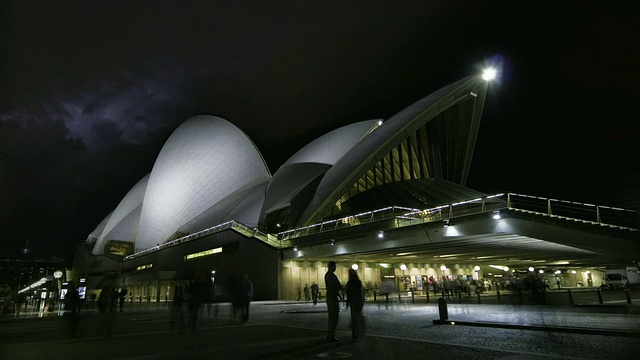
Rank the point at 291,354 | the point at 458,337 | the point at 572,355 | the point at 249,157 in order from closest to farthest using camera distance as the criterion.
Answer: the point at 572,355 < the point at 291,354 < the point at 458,337 < the point at 249,157

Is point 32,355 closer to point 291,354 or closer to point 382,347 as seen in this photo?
point 291,354

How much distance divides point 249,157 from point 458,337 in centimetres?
3530

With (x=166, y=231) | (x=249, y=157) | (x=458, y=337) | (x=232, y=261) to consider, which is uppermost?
(x=249, y=157)

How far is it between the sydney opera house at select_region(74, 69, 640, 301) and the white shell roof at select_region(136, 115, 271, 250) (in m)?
0.11

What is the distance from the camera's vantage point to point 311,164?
34438 millimetres

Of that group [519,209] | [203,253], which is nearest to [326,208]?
[203,253]

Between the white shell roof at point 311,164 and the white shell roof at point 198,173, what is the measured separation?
19.2 feet

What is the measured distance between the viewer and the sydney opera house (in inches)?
787

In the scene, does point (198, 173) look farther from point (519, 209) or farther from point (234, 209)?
point (519, 209)

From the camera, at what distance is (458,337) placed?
7.14m

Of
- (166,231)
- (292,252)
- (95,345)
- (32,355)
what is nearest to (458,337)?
(95,345)

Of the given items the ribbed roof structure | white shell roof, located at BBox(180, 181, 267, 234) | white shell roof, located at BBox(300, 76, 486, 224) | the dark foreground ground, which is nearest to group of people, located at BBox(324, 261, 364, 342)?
the dark foreground ground

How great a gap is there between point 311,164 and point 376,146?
394 inches

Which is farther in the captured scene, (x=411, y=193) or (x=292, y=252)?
(x=411, y=193)
